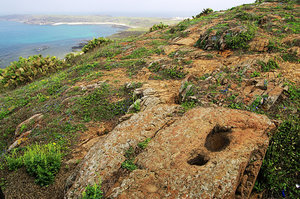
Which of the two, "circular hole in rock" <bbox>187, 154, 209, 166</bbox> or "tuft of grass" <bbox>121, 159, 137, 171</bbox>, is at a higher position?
"circular hole in rock" <bbox>187, 154, 209, 166</bbox>

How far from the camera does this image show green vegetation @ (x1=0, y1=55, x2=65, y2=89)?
62.2 ft

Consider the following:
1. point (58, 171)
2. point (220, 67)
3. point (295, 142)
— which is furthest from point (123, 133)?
point (220, 67)

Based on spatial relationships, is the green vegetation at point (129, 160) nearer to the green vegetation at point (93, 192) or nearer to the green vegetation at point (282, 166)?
the green vegetation at point (93, 192)

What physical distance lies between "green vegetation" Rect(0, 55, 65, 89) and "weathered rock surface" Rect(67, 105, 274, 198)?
19.1 meters

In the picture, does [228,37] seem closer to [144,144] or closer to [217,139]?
[217,139]

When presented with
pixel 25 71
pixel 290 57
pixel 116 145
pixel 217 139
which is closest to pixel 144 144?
pixel 116 145

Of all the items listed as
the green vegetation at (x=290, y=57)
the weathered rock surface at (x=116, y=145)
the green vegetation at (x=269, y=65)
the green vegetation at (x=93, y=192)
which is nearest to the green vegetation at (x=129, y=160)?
the weathered rock surface at (x=116, y=145)

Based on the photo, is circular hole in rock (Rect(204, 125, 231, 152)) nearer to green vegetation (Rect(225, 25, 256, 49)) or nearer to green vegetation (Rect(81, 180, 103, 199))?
green vegetation (Rect(81, 180, 103, 199))

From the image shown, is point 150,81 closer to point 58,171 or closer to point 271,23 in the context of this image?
point 58,171

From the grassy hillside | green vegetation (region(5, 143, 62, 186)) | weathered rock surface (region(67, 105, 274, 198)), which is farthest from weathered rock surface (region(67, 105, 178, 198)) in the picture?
green vegetation (region(5, 143, 62, 186))

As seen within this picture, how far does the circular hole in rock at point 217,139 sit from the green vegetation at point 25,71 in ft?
70.6

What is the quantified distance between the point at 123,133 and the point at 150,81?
5.28m

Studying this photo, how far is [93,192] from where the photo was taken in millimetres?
4188

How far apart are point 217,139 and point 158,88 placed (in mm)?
4972
